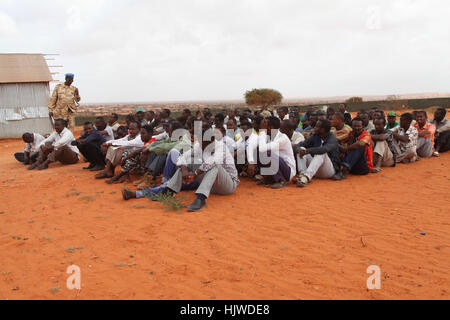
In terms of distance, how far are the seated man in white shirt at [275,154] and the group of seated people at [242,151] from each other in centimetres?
2

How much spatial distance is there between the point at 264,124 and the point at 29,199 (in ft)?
13.0

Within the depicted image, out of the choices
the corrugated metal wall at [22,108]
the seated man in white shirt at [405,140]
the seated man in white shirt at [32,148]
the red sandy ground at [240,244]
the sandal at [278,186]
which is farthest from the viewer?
the corrugated metal wall at [22,108]

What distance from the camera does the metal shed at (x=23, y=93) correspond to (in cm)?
1477

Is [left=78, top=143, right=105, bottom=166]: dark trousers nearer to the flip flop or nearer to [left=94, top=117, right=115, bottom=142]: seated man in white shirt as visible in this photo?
[left=94, top=117, right=115, bottom=142]: seated man in white shirt

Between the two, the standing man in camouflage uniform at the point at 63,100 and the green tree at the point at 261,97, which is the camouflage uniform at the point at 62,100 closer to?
the standing man in camouflage uniform at the point at 63,100

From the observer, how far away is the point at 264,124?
5633mm

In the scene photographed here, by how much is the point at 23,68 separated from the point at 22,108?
5.68 feet

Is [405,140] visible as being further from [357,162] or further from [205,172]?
[205,172]

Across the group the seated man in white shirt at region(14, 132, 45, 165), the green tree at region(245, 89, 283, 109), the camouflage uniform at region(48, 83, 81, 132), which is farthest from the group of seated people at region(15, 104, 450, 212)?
the green tree at region(245, 89, 283, 109)

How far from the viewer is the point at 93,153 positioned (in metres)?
7.18

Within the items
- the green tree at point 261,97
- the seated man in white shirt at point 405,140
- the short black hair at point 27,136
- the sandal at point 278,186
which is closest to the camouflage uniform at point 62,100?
the short black hair at point 27,136
